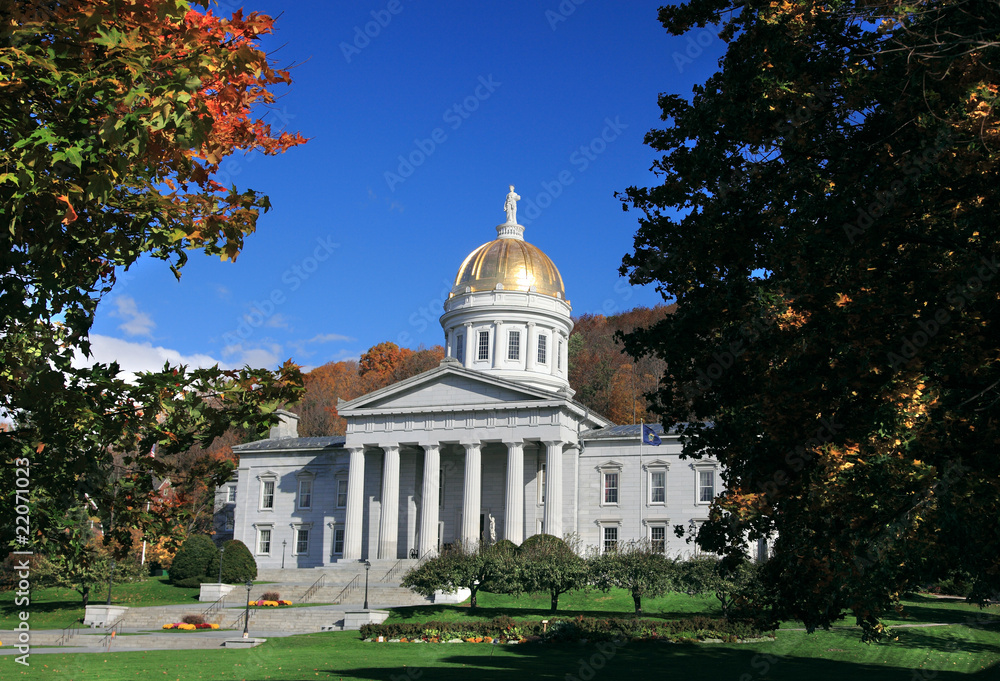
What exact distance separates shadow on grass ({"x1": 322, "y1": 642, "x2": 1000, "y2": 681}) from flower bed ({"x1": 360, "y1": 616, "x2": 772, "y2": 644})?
1746mm

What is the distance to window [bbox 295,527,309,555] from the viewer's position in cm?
6504

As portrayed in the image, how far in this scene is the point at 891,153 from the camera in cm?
1201

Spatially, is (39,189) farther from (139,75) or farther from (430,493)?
(430,493)

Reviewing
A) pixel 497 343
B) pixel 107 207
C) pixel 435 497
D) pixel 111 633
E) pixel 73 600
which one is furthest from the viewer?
pixel 497 343

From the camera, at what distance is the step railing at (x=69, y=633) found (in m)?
33.5

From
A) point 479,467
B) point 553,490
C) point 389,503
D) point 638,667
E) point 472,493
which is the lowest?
point 638,667

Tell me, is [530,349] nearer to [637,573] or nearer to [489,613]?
[489,613]

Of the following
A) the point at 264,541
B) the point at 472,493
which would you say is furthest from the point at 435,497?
the point at 264,541

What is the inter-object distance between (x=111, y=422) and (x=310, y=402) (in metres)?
98.4

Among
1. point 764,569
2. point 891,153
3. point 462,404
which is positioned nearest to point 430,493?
point 462,404

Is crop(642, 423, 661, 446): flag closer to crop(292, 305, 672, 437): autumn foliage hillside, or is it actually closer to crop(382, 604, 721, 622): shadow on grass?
crop(382, 604, 721, 622): shadow on grass

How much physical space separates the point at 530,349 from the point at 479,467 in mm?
13928
